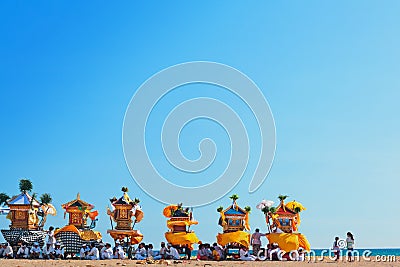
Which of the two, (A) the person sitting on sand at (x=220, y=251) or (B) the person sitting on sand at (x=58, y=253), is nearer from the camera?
(A) the person sitting on sand at (x=220, y=251)

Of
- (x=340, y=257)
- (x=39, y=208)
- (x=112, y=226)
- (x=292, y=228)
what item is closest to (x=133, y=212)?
(x=112, y=226)

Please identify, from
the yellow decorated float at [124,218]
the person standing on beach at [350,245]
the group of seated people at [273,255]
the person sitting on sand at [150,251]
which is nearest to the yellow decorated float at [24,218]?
the yellow decorated float at [124,218]

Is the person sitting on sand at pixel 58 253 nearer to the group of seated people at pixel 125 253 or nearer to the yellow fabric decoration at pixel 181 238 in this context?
the group of seated people at pixel 125 253

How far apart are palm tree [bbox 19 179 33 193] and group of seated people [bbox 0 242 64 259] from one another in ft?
11.5

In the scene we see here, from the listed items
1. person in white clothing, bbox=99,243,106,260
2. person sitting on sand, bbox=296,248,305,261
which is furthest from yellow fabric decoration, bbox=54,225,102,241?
person sitting on sand, bbox=296,248,305,261

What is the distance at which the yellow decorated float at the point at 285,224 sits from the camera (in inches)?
972

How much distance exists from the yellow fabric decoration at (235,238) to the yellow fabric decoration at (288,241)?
3.48 ft

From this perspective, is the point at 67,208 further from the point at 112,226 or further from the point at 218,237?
the point at 218,237

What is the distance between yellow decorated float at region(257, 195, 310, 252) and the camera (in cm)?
2469

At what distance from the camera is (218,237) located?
1014 inches

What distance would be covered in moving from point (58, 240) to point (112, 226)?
→ 114 inches

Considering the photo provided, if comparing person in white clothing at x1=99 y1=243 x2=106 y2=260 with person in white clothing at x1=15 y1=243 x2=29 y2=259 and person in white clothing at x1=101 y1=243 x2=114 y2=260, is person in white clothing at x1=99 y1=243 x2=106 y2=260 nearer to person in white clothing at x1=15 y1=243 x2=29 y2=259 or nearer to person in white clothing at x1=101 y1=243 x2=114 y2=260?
person in white clothing at x1=101 y1=243 x2=114 y2=260

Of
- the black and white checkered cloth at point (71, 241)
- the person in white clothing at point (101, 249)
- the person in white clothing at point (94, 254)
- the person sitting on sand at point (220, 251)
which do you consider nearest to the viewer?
the person sitting on sand at point (220, 251)

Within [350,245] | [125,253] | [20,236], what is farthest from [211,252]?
[20,236]
